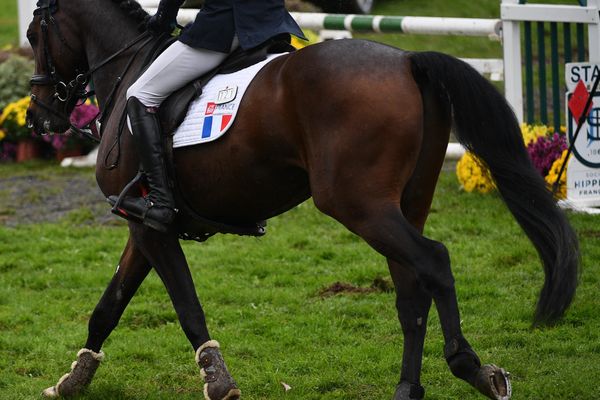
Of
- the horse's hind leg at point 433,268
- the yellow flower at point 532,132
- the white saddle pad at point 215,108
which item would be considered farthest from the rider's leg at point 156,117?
the yellow flower at point 532,132

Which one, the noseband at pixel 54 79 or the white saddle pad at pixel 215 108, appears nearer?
the white saddle pad at pixel 215 108

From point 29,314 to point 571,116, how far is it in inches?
187

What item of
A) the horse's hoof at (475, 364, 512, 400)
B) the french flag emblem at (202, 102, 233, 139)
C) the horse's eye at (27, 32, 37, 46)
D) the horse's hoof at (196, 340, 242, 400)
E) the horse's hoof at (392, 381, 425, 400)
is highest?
the horse's eye at (27, 32, 37, 46)

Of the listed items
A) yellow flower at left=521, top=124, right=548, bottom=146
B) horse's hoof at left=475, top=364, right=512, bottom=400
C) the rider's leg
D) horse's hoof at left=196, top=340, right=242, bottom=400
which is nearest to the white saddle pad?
the rider's leg

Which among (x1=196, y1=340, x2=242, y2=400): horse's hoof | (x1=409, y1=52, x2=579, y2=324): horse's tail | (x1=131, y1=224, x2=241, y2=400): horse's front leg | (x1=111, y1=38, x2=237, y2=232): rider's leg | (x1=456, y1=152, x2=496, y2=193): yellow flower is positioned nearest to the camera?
(x1=409, y1=52, x2=579, y2=324): horse's tail

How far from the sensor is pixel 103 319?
587 cm

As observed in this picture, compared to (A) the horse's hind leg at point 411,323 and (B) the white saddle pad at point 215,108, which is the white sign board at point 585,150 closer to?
(A) the horse's hind leg at point 411,323

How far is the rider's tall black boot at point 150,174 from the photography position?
17.4ft

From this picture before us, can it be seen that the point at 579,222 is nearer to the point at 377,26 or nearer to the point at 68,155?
the point at 377,26

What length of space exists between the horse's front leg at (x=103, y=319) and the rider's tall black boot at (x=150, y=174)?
47 cm

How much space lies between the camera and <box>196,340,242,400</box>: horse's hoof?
519 centimetres

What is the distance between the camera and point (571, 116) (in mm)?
9242

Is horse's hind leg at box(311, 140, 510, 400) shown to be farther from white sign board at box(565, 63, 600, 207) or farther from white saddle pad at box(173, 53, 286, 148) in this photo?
white sign board at box(565, 63, 600, 207)

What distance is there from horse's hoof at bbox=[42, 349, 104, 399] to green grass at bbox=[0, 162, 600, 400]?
10 cm
